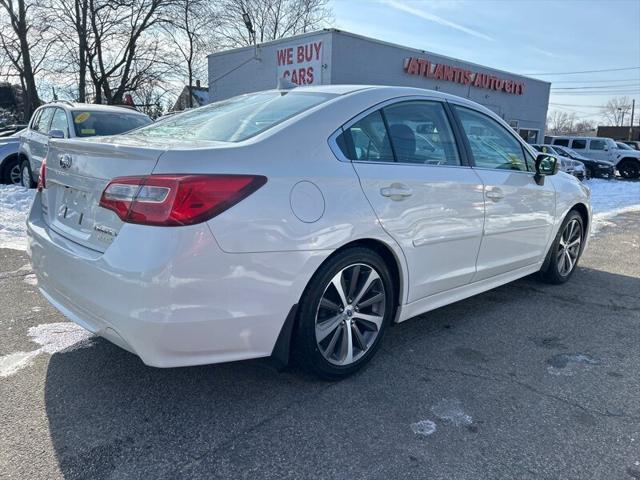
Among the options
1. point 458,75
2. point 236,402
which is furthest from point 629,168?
point 236,402

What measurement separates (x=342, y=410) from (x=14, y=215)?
6736 millimetres

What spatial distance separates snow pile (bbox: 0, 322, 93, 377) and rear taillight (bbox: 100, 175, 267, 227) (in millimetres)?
1399

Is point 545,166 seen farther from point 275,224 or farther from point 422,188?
point 275,224

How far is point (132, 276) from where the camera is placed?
85.4 inches

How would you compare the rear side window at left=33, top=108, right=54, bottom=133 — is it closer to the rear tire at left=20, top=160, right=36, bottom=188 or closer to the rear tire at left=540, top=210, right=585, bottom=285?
the rear tire at left=20, top=160, right=36, bottom=188

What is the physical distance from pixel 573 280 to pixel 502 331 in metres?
1.98

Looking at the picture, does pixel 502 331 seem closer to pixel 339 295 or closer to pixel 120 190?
pixel 339 295

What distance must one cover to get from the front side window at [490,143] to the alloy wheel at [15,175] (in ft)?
32.3

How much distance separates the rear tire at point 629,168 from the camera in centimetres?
2430

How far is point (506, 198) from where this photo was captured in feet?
12.6

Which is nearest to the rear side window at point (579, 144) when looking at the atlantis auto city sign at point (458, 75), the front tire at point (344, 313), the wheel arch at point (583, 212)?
the atlantis auto city sign at point (458, 75)

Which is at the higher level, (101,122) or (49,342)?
(101,122)

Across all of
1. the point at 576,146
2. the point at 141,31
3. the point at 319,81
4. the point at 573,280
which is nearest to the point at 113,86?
the point at 141,31

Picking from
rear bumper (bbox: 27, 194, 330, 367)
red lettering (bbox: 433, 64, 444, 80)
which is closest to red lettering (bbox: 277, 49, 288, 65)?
red lettering (bbox: 433, 64, 444, 80)
